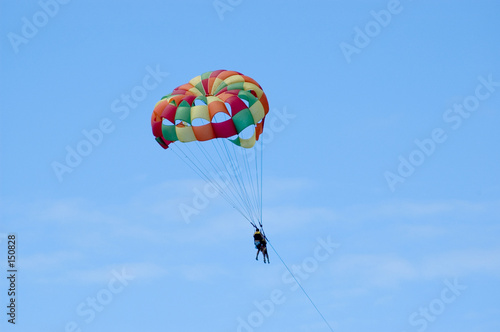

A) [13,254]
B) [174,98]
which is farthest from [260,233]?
[13,254]

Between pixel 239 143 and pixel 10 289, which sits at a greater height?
pixel 239 143

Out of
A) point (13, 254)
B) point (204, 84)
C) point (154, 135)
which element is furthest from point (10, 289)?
point (204, 84)

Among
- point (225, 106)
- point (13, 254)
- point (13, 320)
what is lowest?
point (13, 320)

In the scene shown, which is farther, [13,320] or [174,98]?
[174,98]

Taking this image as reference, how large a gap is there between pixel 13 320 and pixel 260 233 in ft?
27.4

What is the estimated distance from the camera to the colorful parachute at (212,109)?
3319cm

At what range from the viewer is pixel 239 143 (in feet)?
113

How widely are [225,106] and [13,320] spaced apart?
9634 millimetres

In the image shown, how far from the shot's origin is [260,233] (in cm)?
3300

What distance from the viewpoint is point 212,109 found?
33.0 metres

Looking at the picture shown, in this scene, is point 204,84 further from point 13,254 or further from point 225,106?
point 13,254

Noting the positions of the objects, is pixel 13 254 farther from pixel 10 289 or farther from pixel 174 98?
pixel 174 98

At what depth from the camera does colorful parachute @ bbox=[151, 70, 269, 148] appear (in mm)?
33188

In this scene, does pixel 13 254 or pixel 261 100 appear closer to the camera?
pixel 13 254
